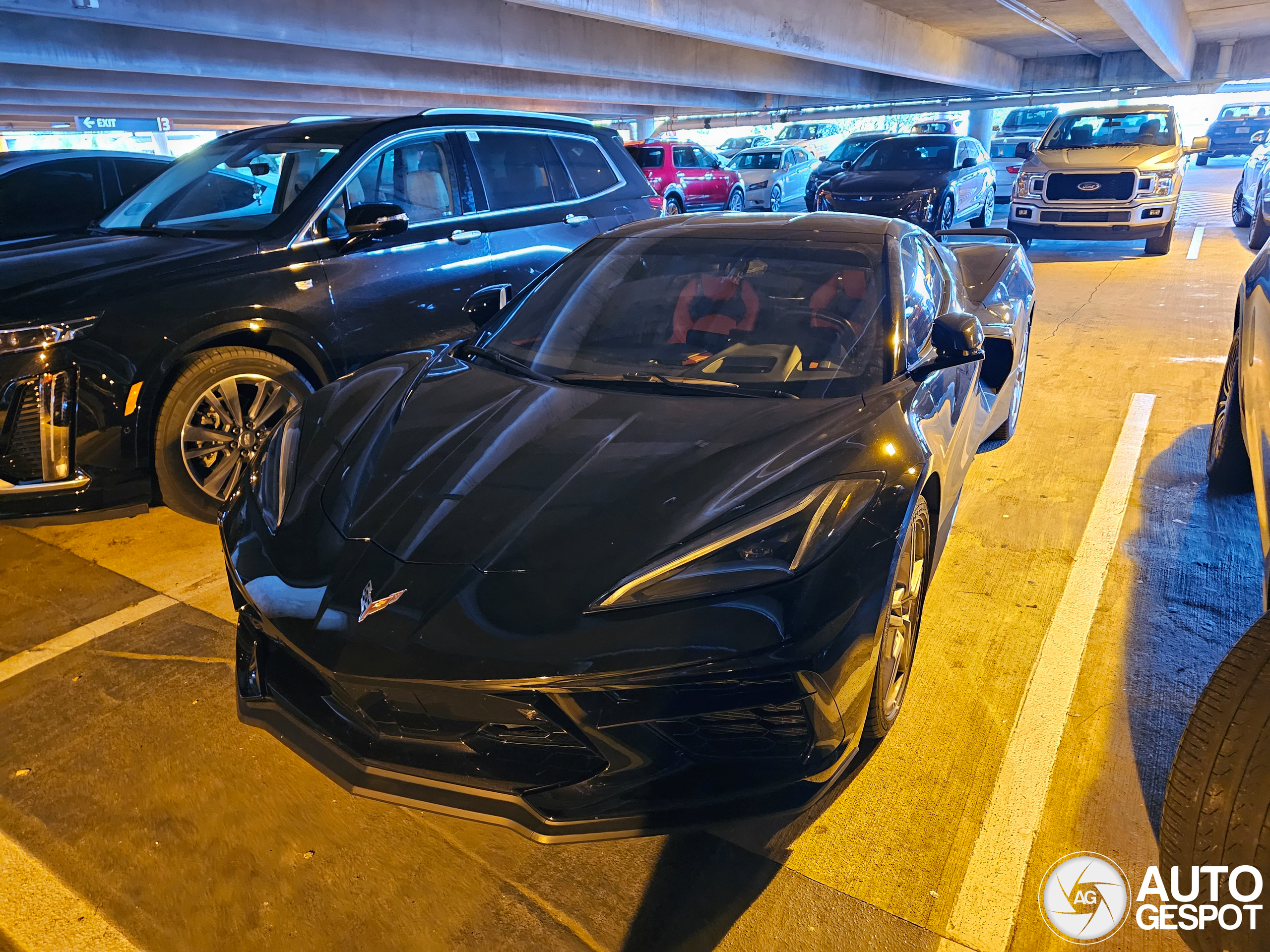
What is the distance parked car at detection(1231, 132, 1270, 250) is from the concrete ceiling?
268cm

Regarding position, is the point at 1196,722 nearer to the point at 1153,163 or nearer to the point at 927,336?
the point at 927,336

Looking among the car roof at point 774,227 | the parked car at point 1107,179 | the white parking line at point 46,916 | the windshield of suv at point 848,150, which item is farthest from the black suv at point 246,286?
the windshield of suv at point 848,150

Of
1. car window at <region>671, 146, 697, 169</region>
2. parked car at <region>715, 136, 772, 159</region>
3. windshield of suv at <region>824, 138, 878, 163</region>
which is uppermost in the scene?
parked car at <region>715, 136, 772, 159</region>

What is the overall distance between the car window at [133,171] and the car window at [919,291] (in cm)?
618

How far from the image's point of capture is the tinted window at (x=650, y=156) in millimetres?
17125

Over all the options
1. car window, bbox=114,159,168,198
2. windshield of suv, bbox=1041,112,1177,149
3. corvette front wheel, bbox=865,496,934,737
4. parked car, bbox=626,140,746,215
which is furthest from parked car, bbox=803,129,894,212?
corvette front wheel, bbox=865,496,934,737

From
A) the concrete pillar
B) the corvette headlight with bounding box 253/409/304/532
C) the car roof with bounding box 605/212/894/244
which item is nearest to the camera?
the corvette headlight with bounding box 253/409/304/532

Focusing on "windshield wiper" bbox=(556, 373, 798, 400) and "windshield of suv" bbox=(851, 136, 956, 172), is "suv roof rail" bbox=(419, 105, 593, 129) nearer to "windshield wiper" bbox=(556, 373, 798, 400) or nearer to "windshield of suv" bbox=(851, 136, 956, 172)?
"windshield wiper" bbox=(556, 373, 798, 400)

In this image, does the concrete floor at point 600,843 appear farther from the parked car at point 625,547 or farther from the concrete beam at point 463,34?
the concrete beam at point 463,34

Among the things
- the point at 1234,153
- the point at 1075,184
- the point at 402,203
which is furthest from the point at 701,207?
the point at 1234,153

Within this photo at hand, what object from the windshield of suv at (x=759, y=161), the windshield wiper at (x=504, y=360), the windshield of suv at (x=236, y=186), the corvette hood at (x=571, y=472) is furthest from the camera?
the windshield of suv at (x=759, y=161)

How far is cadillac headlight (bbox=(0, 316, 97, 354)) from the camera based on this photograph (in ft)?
11.2

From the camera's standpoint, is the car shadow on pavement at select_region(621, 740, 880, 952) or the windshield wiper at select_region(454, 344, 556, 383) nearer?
the car shadow on pavement at select_region(621, 740, 880, 952)

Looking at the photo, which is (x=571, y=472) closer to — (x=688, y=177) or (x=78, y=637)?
(x=78, y=637)
